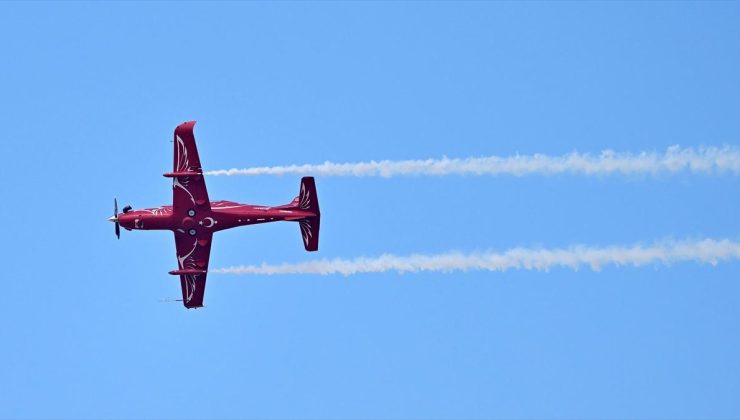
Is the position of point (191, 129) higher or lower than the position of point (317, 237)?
higher

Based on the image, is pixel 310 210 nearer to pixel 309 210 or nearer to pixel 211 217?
pixel 309 210

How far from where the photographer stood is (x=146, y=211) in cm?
8875

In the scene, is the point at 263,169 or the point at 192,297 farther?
the point at 192,297

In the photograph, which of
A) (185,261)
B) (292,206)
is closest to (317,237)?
(292,206)

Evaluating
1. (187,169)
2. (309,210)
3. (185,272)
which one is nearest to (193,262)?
(185,272)

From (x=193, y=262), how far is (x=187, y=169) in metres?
5.59

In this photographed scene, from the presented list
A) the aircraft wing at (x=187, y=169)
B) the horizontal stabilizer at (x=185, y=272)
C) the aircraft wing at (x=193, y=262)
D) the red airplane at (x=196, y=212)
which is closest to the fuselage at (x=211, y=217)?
the red airplane at (x=196, y=212)

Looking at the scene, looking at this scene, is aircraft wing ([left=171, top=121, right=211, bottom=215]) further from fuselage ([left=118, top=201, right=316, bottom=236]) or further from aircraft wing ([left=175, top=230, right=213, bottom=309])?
aircraft wing ([left=175, top=230, right=213, bottom=309])

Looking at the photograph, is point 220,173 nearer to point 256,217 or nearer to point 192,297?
point 256,217

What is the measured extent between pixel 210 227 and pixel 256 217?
2.67 meters

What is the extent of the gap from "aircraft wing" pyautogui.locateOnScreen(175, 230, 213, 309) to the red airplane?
47mm

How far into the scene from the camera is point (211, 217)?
8812 centimetres

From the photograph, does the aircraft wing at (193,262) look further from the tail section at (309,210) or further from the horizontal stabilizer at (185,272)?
the tail section at (309,210)

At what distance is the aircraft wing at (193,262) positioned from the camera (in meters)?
89.9
